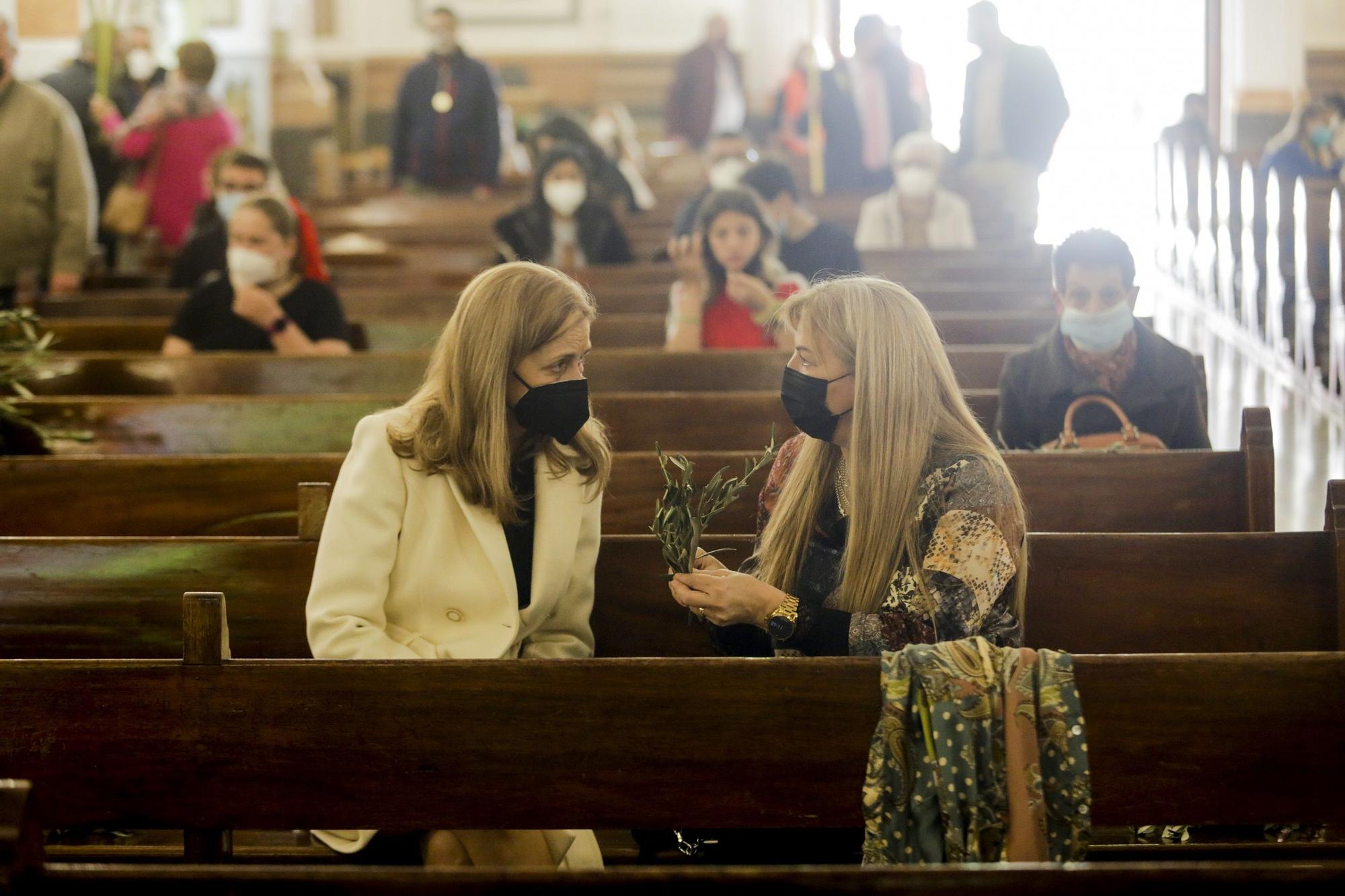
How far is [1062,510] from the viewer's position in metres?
3.32

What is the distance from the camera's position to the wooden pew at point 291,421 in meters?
4.00

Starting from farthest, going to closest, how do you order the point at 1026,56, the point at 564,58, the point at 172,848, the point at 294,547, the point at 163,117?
the point at 564,58, the point at 1026,56, the point at 163,117, the point at 294,547, the point at 172,848

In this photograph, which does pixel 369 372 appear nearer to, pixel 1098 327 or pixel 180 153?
pixel 1098 327

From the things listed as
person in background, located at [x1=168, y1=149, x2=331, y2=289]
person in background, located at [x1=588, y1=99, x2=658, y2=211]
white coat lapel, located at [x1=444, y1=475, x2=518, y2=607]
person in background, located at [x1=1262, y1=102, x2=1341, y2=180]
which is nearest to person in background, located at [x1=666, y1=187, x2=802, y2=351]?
person in background, located at [x1=168, y1=149, x2=331, y2=289]

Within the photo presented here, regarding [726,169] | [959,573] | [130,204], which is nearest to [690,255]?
[959,573]

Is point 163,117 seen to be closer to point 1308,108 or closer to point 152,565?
point 152,565

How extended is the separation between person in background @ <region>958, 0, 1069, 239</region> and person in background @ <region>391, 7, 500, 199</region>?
3.22 metres

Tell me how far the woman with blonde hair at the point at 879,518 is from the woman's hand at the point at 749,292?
7.72 feet

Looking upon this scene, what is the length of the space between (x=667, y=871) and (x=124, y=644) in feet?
5.61

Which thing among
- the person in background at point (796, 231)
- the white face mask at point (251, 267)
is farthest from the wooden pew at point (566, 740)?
the person in background at point (796, 231)

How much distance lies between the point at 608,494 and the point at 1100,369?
1238 millimetres

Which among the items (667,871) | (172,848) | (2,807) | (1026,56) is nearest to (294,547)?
(172,848)

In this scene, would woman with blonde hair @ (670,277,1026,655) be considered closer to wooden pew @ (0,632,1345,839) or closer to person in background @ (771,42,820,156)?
wooden pew @ (0,632,1345,839)

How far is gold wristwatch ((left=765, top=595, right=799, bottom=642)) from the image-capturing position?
2.42m
